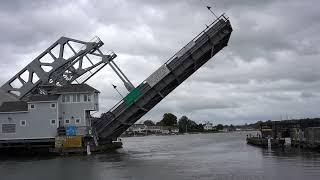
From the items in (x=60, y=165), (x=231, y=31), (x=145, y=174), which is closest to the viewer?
(x=145, y=174)

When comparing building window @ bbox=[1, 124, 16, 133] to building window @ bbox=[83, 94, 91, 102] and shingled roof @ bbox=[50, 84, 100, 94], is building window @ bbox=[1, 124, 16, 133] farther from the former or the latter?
building window @ bbox=[83, 94, 91, 102]

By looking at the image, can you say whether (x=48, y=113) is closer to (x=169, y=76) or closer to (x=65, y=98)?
(x=65, y=98)

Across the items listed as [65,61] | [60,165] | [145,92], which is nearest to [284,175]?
[60,165]

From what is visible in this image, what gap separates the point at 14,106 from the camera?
1825 inches

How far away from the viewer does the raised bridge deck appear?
3819 centimetres

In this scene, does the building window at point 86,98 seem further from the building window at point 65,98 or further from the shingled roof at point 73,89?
the building window at point 65,98

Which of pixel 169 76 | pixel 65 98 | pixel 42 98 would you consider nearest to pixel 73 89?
pixel 65 98

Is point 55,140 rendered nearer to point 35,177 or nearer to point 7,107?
point 7,107

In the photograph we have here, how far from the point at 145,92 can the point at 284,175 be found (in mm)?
18812

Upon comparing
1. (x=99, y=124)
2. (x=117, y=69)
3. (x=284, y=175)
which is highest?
(x=117, y=69)

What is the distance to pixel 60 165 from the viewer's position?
33.8 m

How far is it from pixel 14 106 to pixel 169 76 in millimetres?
15786

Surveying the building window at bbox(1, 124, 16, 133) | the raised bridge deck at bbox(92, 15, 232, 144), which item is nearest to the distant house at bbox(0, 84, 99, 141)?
the building window at bbox(1, 124, 16, 133)

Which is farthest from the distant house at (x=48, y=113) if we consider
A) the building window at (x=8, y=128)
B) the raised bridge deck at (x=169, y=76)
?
the raised bridge deck at (x=169, y=76)
